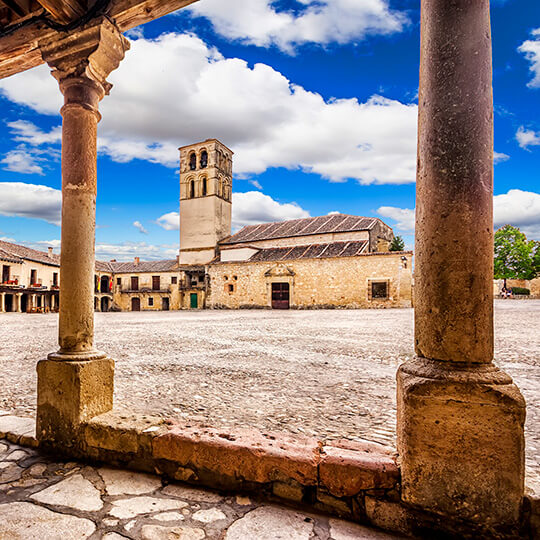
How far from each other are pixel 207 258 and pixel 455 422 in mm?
28973

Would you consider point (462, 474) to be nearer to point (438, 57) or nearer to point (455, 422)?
point (455, 422)

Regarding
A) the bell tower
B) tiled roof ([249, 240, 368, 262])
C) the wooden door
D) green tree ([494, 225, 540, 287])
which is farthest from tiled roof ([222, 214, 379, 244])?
green tree ([494, 225, 540, 287])

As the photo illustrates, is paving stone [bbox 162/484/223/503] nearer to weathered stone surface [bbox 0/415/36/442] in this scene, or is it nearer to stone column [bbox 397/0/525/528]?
stone column [bbox 397/0/525/528]

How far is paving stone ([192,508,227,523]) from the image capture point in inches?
58.6

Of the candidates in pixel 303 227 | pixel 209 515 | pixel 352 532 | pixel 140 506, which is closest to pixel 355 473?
pixel 352 532

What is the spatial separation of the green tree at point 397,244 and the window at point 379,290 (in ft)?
24.7

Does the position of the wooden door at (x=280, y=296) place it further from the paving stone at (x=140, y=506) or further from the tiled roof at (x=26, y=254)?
the paving stone at (x=140, y=506)

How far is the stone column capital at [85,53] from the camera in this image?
2.32m

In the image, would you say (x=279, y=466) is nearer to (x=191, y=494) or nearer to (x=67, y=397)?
(x=191, y=494)

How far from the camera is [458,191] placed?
1.45 meters

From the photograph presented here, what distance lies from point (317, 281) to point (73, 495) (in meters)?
20.9

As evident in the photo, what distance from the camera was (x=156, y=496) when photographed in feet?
5.48

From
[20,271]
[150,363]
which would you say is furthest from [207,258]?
[150,363]

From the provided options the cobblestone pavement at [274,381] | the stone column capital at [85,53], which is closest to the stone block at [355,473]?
the cobblestone pavement at [274,381]
